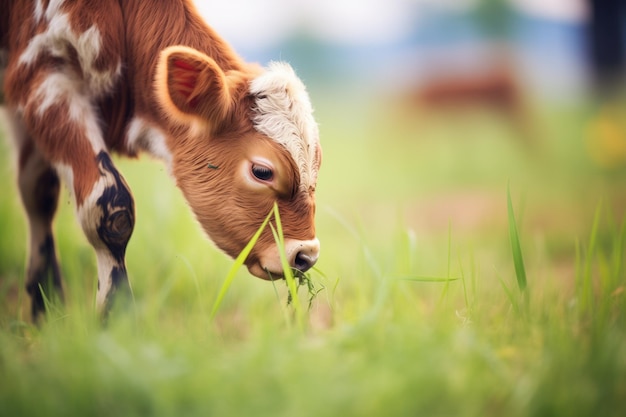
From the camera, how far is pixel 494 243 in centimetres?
475

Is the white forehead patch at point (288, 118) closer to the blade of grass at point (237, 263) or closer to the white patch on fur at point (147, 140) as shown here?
the blade of grass at point (237, 263)

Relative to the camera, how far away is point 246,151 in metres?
2.10

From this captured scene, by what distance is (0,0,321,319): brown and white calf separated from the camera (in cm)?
204

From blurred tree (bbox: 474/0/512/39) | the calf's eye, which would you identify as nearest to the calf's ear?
the calf's eye

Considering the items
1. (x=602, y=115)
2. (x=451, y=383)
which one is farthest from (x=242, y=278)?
(x=602, y=115)

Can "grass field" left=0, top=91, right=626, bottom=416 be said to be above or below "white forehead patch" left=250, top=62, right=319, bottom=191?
below

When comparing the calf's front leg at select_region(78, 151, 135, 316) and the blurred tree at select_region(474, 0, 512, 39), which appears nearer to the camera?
the calf's front leg at select_region(78, 151, 135, 316)

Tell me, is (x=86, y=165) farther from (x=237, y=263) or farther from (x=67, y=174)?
(x=237, y=263)

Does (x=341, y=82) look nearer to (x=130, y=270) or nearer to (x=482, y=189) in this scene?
(x=482, y=189)

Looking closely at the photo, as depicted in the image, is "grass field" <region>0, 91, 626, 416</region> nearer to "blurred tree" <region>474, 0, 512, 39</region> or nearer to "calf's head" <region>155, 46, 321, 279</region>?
"calf's head" <region>155, 46, 321, 279</region>

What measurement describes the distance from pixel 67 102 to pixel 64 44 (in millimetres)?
232

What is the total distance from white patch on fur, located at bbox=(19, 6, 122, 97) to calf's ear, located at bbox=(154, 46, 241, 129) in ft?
0.89

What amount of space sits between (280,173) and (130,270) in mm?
1451

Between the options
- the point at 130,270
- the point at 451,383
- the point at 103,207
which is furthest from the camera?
the point at 130,270
